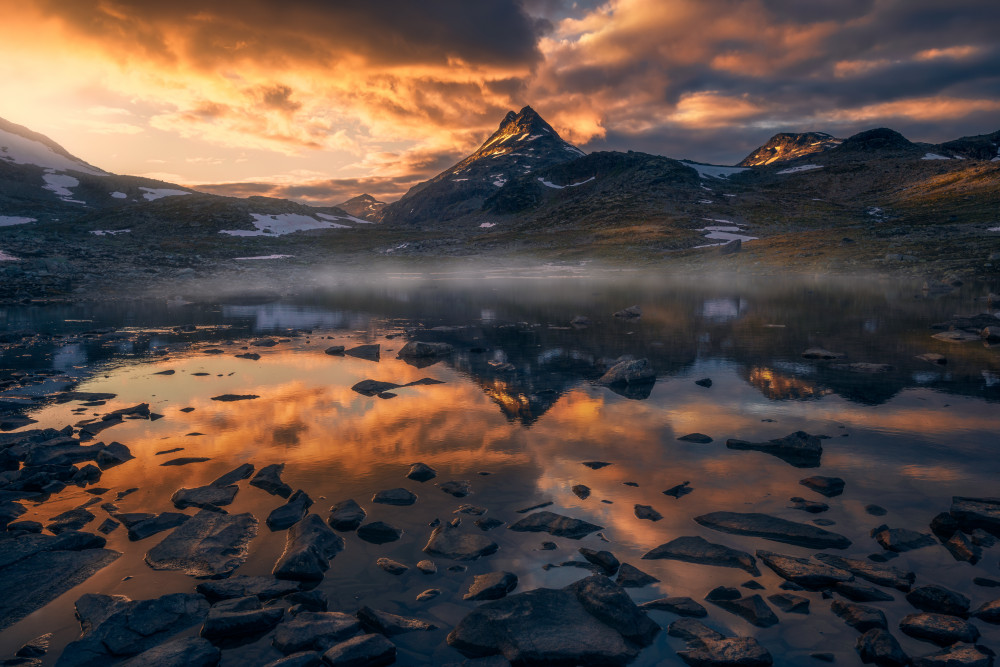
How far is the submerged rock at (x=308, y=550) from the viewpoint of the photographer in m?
7.62

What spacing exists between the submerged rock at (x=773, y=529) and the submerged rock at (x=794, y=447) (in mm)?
2958

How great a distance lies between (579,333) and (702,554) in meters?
22.1

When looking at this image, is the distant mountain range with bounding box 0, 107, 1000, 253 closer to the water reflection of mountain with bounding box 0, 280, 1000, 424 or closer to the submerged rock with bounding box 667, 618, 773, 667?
the water reflection of mountain with bounding box 0, 280, 1000, 424

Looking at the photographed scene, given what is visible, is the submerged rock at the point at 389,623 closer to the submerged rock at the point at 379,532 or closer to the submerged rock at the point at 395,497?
the submerged rock at the point at 379,532

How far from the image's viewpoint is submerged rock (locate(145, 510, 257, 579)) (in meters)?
7.89

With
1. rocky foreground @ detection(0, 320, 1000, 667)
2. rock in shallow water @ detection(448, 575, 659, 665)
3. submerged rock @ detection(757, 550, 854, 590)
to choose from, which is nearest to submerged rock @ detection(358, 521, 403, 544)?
rocky foreground @ detection(0, 320, 1000, 667)

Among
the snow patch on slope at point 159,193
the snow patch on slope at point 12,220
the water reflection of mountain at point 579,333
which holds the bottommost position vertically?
the water reflection of mountain at point 579,333

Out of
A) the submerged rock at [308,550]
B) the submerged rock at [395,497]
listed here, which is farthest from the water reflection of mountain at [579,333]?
the submerged rock at [308,550]

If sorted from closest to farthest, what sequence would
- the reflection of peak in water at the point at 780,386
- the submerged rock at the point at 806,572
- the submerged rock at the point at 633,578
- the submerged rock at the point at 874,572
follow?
the submerged rock at the point at 874,572 < the submerged rock at the point at 806,572 < the submerged rock at the point at 633,578 < the reflection of peak in water at the point at 780,386

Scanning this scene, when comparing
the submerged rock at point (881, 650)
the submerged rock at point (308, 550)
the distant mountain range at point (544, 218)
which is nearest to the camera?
the submerged rock at point (881, 650)

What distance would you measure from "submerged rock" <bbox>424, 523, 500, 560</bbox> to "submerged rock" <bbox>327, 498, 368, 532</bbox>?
1349mm

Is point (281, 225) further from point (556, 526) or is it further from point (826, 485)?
point (826, 485)

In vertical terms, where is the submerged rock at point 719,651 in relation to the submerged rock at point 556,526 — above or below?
above

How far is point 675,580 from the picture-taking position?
24.6ft
